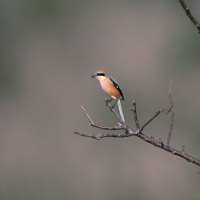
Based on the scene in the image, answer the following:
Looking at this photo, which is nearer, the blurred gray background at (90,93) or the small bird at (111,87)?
the small bird at (111,87)

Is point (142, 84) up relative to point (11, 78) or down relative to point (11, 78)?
down

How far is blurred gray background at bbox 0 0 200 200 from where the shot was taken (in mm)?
16562

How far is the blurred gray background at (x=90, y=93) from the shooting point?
16562 millimetres

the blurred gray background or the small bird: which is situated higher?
the blurred gray background

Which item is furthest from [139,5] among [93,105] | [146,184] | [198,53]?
[146,184]

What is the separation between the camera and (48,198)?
1338 cm

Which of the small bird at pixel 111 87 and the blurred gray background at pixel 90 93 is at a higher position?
the blurred gray background at pixel 90 93

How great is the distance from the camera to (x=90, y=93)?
23.0m

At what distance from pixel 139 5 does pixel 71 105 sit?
592cm

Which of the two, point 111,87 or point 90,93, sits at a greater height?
point 90,93

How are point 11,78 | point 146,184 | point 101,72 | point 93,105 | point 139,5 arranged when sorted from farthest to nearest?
point 139,5 → point 11,78 → point 93,105 → point 146,184 → point 101,72

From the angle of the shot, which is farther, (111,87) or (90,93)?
(90,93)

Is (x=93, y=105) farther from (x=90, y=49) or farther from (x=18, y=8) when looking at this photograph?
(x=18, y=8)

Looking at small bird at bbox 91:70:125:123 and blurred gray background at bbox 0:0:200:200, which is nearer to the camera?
small bird at bbox 91:70:125:123
